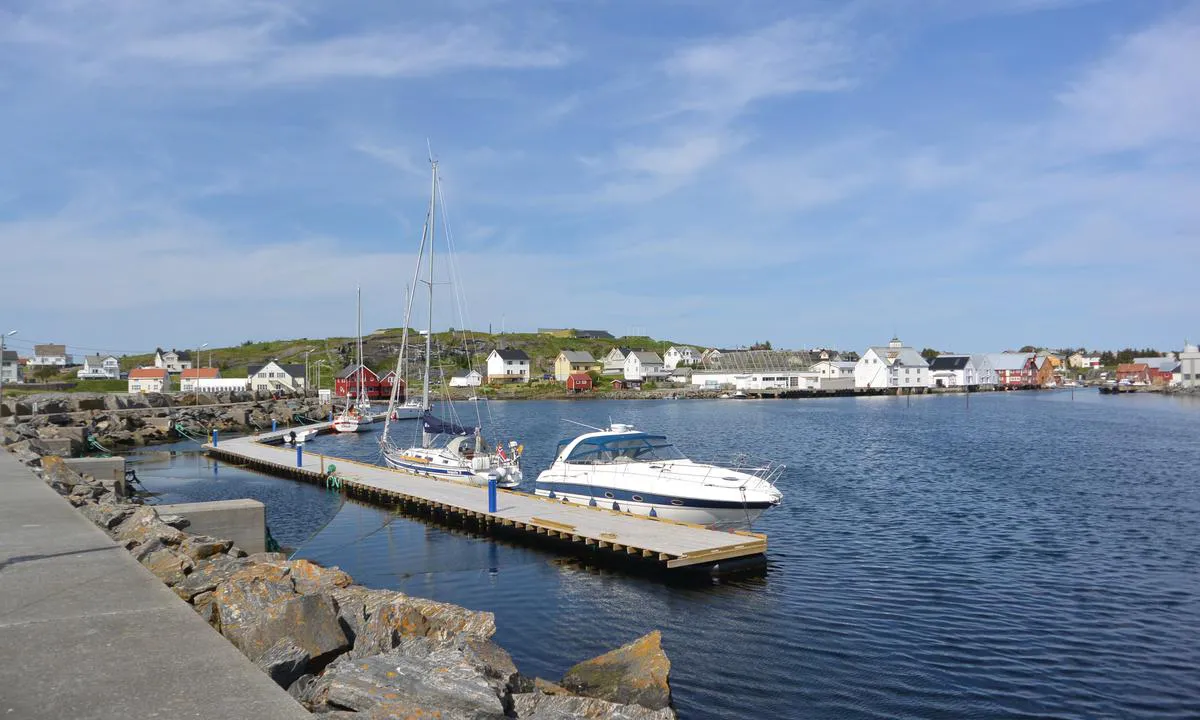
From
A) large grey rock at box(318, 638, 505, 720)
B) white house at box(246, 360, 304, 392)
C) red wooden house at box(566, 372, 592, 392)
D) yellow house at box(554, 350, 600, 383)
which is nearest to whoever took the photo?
large grey rock at box(318, 638, 505, 720)

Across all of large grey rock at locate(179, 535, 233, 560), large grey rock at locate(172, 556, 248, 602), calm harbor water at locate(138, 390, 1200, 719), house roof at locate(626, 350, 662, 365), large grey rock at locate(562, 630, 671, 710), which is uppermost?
house roof at locate(626, 350, 662, 365)

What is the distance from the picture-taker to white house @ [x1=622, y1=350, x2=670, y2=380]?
171m

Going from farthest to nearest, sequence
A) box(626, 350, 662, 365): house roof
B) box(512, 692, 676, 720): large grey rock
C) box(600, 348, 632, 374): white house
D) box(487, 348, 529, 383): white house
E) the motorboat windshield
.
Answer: box(600, 348, 632, 374): white house < box(626, 350, 662, 365): house roof < box(487, 348, 529, 383): white house < the motorboat windshield < box(512, 692, 676, 720): large grey rock

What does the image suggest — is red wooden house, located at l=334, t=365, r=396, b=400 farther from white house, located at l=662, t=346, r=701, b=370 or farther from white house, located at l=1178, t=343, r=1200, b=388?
white house, located at l=1178, t=343, r=1200, b=388

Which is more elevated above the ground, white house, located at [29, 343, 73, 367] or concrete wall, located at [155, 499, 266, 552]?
white house, located at [29, 343, 73, 367]

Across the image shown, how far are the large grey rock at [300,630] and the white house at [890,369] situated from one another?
6473 inches

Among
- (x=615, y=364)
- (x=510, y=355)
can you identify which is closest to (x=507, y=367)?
(x=510, y=355)

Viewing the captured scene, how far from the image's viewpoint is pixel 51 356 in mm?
186500

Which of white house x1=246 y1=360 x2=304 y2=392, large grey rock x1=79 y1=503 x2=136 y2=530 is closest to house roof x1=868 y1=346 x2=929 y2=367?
white house x1=246 y1=360 x2=304 y2=392

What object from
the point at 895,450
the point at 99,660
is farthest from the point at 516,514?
the point at 895,450

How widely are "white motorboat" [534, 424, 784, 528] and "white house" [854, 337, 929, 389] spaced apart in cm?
14245

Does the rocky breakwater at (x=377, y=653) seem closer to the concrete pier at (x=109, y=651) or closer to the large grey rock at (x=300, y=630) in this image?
the large grey rock at (x=300, y=630)

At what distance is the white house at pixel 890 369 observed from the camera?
164 metres

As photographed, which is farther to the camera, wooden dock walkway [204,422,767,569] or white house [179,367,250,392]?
white house [179,367,250,392]
